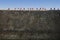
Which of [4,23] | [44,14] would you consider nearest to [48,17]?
[44,14]

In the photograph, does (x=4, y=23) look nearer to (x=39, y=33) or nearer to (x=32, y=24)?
(x=32, y=24)

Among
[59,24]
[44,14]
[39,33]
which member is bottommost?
[39,33]

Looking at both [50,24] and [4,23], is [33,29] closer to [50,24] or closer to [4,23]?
[50,24]

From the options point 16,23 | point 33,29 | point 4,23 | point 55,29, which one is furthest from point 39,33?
point 4,23

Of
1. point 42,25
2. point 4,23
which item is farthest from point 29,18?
point 4,23

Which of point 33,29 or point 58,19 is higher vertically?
point 58,19

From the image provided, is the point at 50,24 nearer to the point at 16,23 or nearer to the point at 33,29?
the point at 33,29

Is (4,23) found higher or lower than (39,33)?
higher
